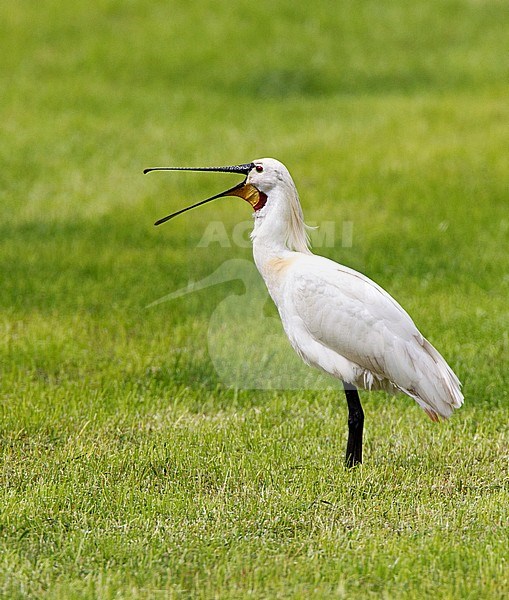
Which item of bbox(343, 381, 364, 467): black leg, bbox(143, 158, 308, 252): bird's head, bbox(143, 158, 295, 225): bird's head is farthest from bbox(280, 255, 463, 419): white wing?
bbox(143, 158, 295, 225): bird's head

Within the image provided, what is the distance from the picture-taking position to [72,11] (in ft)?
77.9

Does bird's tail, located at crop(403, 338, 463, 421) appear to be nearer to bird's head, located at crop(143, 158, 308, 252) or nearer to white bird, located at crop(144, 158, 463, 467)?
white bird, located at crop(144, 158, 463, 467)

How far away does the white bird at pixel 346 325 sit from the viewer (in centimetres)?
602

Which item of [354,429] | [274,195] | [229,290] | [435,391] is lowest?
[229,290]

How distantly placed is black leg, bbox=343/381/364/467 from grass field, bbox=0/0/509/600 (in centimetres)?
12

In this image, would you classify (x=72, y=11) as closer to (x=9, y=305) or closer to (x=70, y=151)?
(x=70, y=151)

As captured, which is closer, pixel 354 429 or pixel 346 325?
pixel 346 325

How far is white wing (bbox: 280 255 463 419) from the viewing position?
6.01 metres

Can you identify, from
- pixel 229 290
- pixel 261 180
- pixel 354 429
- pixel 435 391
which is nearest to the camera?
pixel 435 391

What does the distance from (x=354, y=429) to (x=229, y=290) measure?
4.70m

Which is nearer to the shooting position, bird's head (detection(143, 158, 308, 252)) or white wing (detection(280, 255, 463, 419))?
white wing (detection(280, 255, 463, 419))

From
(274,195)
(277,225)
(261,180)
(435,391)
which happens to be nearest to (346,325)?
(435,391)

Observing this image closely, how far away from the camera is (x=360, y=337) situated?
6020 millimetres

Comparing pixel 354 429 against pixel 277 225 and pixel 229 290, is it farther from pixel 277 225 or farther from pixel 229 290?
pixel 229 290
